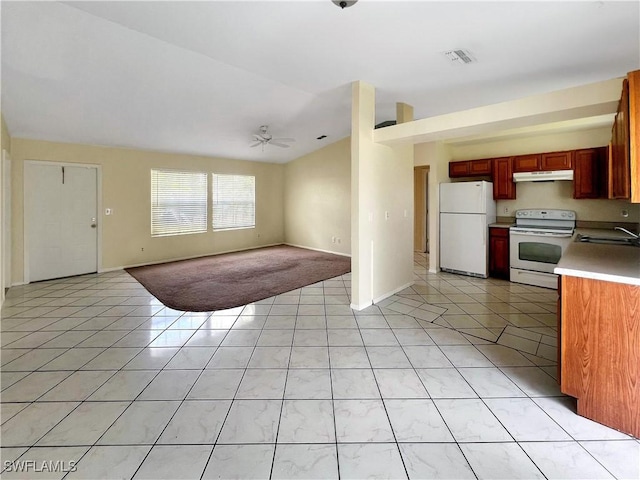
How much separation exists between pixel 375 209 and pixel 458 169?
9.08 feet

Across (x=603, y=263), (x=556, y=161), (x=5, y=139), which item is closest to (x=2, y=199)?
(x=5, y=139)

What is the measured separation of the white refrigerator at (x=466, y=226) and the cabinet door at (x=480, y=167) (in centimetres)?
37

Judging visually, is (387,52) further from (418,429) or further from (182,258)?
(182,258)

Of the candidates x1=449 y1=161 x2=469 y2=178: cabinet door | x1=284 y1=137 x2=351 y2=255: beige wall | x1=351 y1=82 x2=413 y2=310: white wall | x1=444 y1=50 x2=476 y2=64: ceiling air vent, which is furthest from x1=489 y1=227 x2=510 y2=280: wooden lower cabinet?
x1=284 y1=137 x2=351 y2=255: beige wall

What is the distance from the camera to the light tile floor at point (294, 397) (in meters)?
1.50

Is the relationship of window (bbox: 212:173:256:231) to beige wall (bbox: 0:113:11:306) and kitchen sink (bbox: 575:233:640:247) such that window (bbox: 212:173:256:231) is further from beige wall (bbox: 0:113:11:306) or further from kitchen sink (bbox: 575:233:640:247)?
kitchen sink (bbox: 575:233:640:247)

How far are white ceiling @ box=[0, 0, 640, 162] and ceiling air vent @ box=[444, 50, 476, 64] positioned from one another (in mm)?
87

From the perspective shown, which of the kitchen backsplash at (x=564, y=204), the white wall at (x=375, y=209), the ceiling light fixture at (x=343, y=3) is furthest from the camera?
the kitchen backsplash at (x=564, y=204)

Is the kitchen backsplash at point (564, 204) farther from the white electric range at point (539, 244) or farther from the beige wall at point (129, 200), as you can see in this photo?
the beige wall at point (129, 200)

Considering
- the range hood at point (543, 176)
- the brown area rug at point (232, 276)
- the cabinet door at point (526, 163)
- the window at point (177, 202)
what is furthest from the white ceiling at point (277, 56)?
the brown area rug at point (232, 276)

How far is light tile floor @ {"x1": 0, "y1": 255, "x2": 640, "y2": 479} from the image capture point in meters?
1.50

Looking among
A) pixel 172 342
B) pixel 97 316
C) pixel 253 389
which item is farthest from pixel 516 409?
pixel 97 316

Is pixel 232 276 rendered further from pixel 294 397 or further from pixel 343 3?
pixel 343 3

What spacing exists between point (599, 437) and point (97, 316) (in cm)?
465
